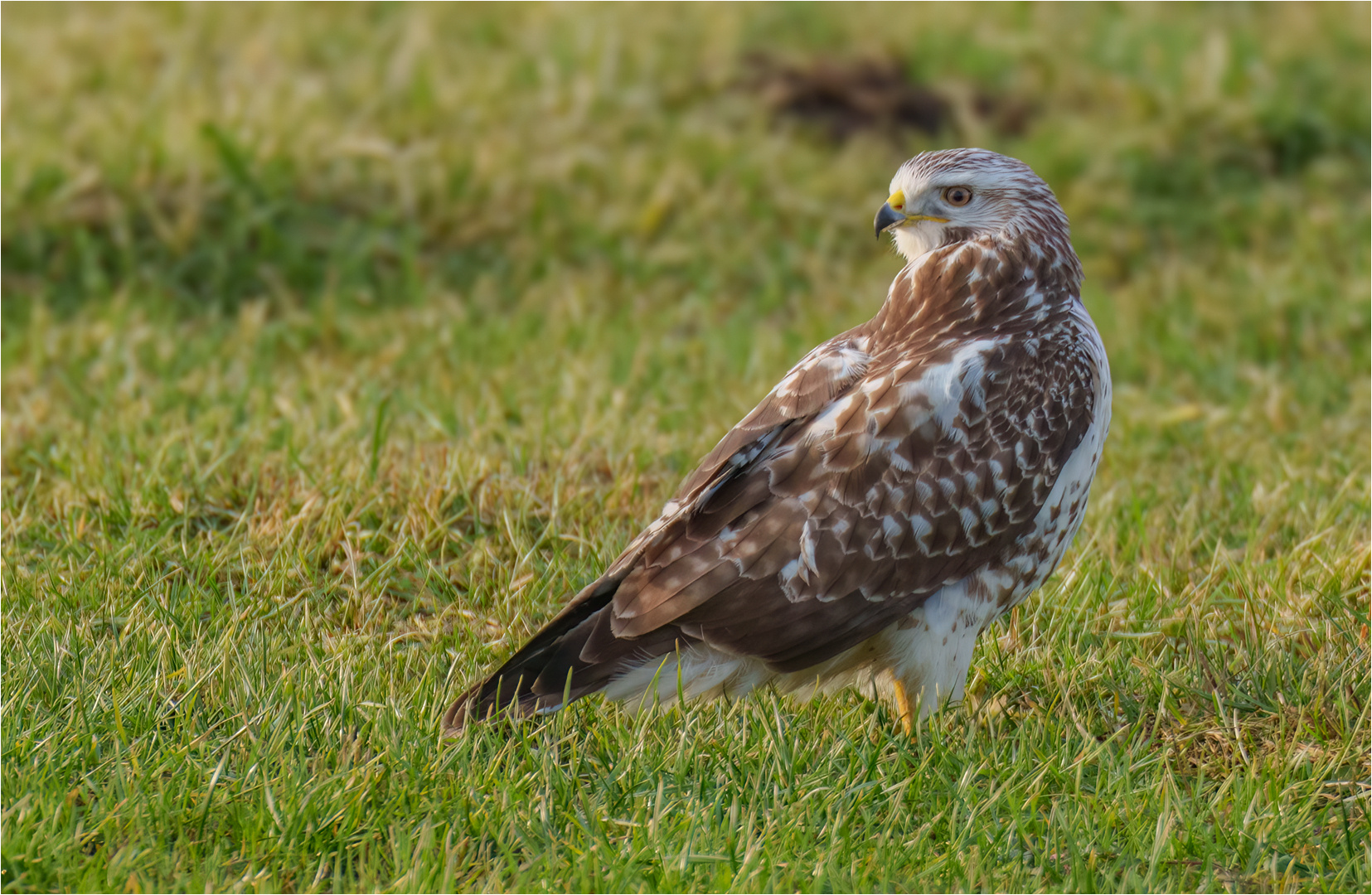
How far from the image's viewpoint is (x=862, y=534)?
155 inches

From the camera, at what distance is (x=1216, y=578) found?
493 cm

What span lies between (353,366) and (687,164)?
2931 millimetres

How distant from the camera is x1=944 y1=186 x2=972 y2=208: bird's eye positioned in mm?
4461

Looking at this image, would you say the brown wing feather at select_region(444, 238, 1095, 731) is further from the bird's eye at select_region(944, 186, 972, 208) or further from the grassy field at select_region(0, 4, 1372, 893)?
the bird's eye at select_region(944, 186, 972, 208)

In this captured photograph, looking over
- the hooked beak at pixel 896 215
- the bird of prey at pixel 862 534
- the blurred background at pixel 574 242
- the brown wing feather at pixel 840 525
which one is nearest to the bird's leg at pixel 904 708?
the bird of prey at pixel 862 534

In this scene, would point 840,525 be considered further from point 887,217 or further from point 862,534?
point 887,217

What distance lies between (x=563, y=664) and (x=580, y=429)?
82.8 inches

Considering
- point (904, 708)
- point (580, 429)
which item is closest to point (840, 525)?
point (904, 708)

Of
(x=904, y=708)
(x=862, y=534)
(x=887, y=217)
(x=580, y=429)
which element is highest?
(x=887, y=217)

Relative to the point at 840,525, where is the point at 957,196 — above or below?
above

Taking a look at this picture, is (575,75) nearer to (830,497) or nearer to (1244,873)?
(830,497)

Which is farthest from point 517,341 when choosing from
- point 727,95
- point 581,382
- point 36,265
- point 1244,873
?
point 1244,873

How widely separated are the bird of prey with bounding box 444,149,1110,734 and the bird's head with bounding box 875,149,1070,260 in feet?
0.89

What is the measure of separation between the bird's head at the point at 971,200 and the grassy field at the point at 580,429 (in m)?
1.23
